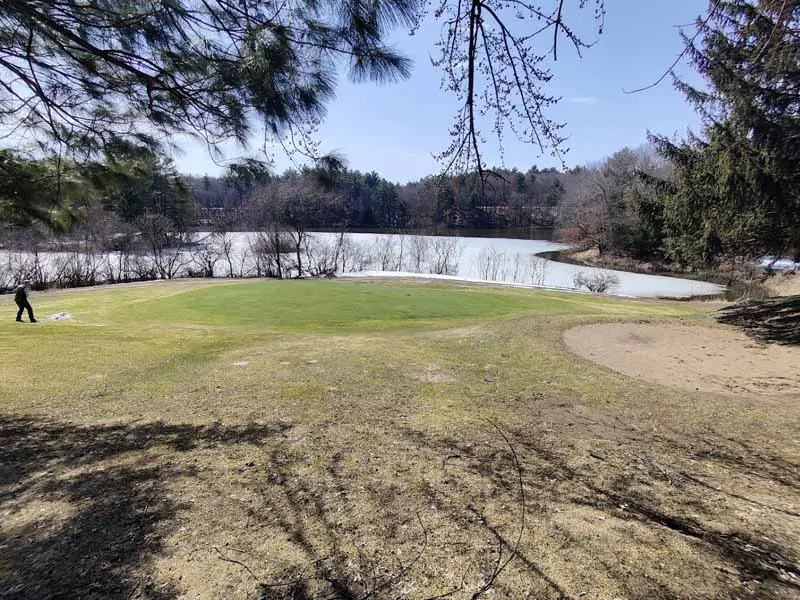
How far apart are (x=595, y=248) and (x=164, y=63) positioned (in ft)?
148

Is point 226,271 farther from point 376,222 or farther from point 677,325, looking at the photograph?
point 677,325

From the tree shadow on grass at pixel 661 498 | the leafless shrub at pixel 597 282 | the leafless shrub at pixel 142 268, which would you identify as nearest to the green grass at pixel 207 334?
the tree shadow on grass at pixel 661 498

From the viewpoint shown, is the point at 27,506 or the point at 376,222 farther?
the point at 376,222

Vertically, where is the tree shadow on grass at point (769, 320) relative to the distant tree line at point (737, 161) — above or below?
below

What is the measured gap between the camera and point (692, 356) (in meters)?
8.38

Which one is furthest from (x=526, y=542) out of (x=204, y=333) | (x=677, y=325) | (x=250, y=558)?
(x=677, y=325)

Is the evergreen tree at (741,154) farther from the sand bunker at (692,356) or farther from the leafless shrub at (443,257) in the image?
the leafless shrub at (443,257)

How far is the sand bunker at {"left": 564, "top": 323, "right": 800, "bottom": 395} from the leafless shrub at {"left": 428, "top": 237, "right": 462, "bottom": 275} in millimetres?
27399

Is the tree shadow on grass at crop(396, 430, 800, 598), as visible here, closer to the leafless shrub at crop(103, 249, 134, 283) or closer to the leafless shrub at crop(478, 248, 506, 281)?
the leafless shrub at crop(478, 248, 506, 281)

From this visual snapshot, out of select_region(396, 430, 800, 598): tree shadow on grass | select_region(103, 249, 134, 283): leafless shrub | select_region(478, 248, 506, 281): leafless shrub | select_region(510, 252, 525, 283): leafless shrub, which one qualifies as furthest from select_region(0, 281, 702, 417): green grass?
select_region(478, 248, 506, 281): leafless shrub

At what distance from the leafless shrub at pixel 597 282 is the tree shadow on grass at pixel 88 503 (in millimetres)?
26515

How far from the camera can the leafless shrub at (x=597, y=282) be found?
26609 mm

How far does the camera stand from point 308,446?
3865 millimetres

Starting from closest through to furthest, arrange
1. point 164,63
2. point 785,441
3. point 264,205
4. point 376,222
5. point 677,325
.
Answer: point 164,63 → point 785,441 → point 677,325 → point 264,205 → point 376,222
